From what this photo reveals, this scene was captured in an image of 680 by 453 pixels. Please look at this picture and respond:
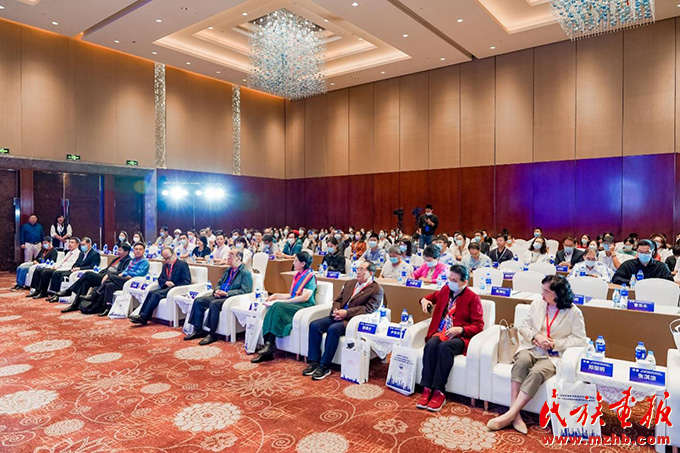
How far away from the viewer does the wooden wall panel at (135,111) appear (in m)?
13.6

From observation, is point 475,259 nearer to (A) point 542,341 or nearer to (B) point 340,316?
(B) point 340,316

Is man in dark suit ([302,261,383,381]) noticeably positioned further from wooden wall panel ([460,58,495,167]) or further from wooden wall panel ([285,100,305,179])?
wooden wall panel ([285,100,305,179])

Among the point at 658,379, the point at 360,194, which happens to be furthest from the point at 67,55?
the point at 658,379

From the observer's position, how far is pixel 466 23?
10766 millimetres

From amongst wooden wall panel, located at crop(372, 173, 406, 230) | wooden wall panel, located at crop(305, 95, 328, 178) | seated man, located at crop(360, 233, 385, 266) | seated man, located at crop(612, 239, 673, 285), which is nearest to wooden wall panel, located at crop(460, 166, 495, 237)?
wooden wall panel, located at crop(372, 173, 406, 230)

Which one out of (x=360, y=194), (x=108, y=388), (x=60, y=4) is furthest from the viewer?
(x=360, y=194)

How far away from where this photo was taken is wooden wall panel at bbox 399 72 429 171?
1477 centimetres

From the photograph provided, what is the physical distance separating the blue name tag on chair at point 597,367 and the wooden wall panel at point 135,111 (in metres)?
13.6

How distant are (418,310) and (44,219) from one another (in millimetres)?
12031

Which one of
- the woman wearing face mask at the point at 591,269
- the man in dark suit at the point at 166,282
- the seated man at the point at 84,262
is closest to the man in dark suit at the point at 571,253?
the woman wearing face mask at the point at 591,269

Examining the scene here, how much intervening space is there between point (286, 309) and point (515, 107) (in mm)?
10627

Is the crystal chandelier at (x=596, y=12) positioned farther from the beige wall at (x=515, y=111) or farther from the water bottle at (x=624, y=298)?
the water bottle at (x=624, y=298)

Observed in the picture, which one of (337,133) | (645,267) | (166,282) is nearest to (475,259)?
(645,267)

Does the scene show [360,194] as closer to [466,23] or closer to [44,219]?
[466,23]
